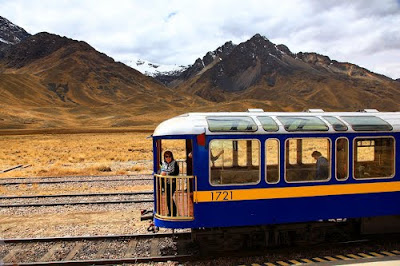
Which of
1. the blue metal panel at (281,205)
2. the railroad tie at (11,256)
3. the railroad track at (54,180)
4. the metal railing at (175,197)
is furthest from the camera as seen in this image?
the railroad track at (54,180)

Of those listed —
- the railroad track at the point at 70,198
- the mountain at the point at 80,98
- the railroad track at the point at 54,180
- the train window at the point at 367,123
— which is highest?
the mountain at the point at 80,98

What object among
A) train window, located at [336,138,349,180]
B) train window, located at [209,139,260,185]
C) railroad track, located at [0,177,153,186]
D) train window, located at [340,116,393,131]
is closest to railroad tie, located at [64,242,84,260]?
train window, located at [209,139,260,185]

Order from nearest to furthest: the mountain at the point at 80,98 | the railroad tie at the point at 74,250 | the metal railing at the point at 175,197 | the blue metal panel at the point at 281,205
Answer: the blue metal panel at the point at 281,205
the metal railing at the point at 175,197
the railroad tie at the point at 74,250
the mountain at the point at 80,98

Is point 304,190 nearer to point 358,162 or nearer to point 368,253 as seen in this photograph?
point 358,162

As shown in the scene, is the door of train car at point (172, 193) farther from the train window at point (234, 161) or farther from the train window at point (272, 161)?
the train window at point (272, 161)

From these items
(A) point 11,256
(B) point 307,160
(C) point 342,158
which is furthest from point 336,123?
(A) point 11,256

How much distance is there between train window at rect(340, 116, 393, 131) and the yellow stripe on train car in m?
1.45

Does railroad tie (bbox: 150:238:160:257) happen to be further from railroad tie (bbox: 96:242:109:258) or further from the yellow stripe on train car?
the yellow stripe on train car

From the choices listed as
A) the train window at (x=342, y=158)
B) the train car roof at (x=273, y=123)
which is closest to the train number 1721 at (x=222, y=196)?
the train car roof at (x=273, y=123)

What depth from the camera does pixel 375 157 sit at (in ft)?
29.9

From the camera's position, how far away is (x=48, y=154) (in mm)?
34219

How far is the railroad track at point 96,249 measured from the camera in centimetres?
845

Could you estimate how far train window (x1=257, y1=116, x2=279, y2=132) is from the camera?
841 cm

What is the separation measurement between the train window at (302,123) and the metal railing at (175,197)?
9.05ft
